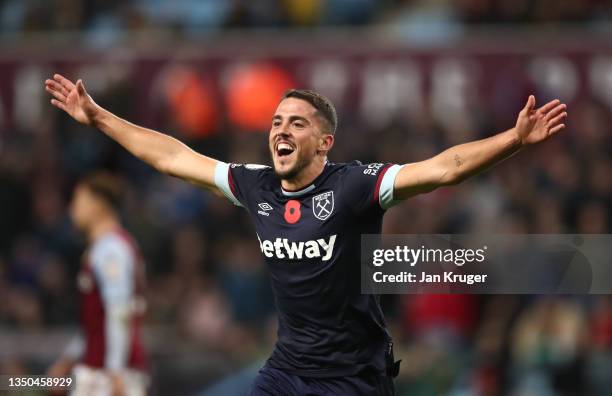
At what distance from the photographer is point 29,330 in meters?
12.2

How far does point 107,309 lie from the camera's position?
9.40 meters

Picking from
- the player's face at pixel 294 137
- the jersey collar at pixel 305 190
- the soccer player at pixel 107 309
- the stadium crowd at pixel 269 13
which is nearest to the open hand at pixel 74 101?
the player's face at pixel 294 137

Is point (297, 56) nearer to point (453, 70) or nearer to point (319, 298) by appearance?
point (453, 70)

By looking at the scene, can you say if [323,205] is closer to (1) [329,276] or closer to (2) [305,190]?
(2) [305,190]

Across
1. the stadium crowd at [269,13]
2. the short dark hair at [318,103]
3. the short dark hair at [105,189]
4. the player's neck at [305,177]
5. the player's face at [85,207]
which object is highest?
the stadium crowd at [269,13]

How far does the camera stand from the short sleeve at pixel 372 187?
6.64 m

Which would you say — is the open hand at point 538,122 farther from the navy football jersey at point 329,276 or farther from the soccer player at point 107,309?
the soccer player at point 107,309

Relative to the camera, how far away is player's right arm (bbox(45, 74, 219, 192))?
7332 millimetres

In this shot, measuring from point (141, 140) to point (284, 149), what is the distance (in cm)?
99

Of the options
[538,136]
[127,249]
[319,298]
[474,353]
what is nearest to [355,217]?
[319,298]

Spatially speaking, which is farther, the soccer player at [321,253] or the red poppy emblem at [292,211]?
the red poppy emblem at [292,211]

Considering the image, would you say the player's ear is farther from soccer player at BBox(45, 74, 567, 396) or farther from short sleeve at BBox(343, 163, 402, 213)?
short sleeve at BBox(343, 163, 402, 213)

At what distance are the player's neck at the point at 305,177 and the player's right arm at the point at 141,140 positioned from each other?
0.54m

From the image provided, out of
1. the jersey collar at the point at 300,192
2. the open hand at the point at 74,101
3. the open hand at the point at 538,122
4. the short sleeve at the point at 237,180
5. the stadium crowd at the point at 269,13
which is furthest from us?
the stadium crowd at the point at 269,13
